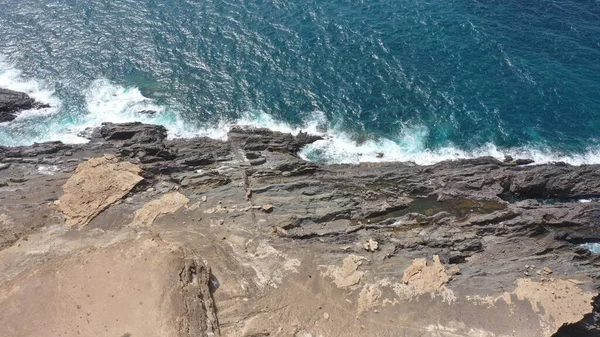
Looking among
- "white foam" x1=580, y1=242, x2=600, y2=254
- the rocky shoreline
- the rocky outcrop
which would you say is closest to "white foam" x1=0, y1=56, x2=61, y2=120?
the rocky outcrop

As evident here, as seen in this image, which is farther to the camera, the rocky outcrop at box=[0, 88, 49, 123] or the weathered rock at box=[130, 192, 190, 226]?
the rocky outcrop at box=[0, 88, 49, 123]

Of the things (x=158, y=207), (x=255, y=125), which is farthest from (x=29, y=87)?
(x=158, y=207)

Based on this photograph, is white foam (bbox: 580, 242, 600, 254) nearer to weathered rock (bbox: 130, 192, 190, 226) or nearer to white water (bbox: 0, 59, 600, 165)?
white water (bbox: 0, 59, 600, 165)

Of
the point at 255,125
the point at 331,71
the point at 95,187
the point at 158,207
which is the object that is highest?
the point at 331,71

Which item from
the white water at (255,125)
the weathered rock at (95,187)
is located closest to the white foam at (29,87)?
the white water at (255,125)

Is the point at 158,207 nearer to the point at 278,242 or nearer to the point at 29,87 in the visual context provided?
the point at 278,242

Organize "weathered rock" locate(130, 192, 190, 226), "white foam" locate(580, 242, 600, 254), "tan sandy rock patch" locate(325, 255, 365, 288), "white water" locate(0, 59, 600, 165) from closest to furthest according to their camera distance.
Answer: "tan sandy rock patch" locate(325, 255, 365, 288) < "weathered rock" locate(130, 192, 190, 226) < "white foam" locate(580, 242, 600, 254) < "white water" locate(0, 59, 600, 165)
